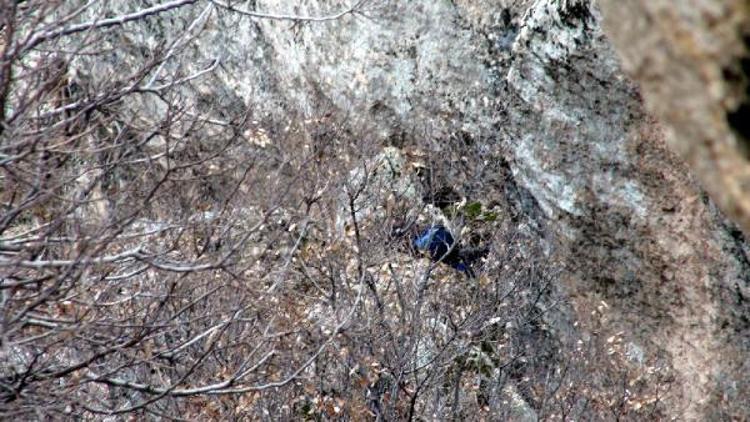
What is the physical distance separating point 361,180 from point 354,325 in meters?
2.38

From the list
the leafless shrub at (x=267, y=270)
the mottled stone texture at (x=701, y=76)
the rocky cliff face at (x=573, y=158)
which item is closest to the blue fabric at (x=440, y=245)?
the leafless shrub at (x=267, y=270)

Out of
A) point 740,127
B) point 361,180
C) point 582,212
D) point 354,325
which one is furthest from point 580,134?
point 740,127

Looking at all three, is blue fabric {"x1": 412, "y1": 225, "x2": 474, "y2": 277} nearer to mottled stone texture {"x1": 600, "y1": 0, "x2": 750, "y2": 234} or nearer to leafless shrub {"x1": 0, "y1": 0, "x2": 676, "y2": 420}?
leafless shrub {"x1": 0, "y1": 0, "x2": 676, "y2": 420}

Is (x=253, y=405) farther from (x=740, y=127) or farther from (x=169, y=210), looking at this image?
(x=740, y=127)

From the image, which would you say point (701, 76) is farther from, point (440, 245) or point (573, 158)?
point (573, 158)

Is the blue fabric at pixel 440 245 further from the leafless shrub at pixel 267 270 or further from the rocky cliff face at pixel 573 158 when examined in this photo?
the rocky cliff face at pixel 573 158

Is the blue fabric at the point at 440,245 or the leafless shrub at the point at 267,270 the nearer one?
the leafless shrub at the point at 267,270

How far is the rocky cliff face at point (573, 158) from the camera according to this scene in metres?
9.91

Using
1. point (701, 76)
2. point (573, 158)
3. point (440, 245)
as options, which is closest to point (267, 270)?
point (440, 245)

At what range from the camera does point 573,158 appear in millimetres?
10531

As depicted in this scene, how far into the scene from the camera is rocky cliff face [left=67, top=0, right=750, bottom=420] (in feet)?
32.5

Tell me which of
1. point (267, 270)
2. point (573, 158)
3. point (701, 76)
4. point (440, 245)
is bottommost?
point (440, 245)

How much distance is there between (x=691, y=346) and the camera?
10.2 metres

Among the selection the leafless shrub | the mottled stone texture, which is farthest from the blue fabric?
the mottled stone texture
